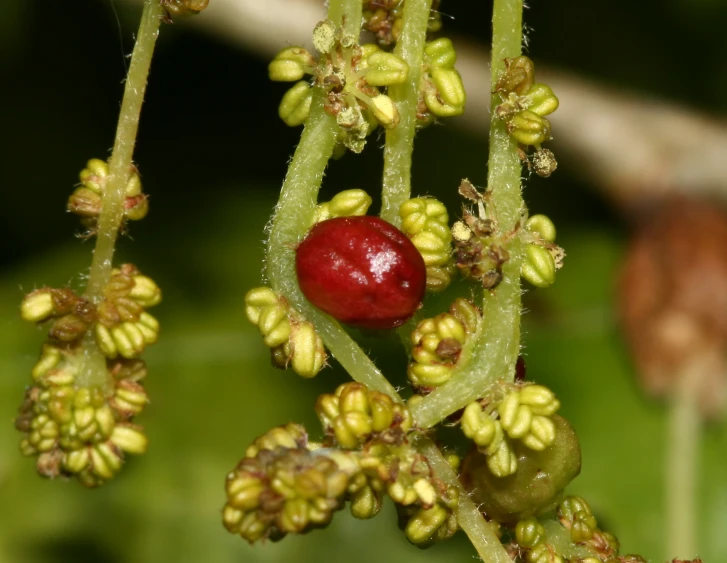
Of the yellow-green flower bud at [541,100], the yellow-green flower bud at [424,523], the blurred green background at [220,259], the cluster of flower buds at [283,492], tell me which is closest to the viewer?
the cluster of flower buds at [283,492]

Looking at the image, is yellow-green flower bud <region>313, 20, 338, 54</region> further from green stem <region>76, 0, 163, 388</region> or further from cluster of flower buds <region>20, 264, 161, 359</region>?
cluster of flower buds <region>20, 264, 161, 359</region>

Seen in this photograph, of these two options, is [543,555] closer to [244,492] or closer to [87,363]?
[244,492]

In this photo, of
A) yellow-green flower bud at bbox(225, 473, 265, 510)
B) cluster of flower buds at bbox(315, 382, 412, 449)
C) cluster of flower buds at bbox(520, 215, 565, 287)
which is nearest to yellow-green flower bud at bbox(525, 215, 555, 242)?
cluster of flower buds at bbox(520, 215, 565, 287)

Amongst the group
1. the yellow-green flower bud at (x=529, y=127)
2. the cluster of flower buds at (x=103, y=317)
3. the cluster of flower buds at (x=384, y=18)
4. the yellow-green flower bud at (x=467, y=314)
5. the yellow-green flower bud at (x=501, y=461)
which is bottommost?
the yellow-green flower bud at (x=501, y=461)

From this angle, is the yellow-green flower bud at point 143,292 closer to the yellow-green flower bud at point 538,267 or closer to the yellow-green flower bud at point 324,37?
the yellow-green flower bud at point 324,37

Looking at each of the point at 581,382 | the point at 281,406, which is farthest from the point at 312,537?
the point at 581,382

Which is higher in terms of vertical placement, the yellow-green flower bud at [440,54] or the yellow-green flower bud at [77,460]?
the yellow-green flower bud at [440,54]

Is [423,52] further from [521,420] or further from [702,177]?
[702,177]

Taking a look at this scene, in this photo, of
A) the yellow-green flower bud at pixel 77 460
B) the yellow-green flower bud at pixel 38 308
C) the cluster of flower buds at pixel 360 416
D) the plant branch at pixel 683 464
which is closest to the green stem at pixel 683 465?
the plant branch at pixel 683 464
